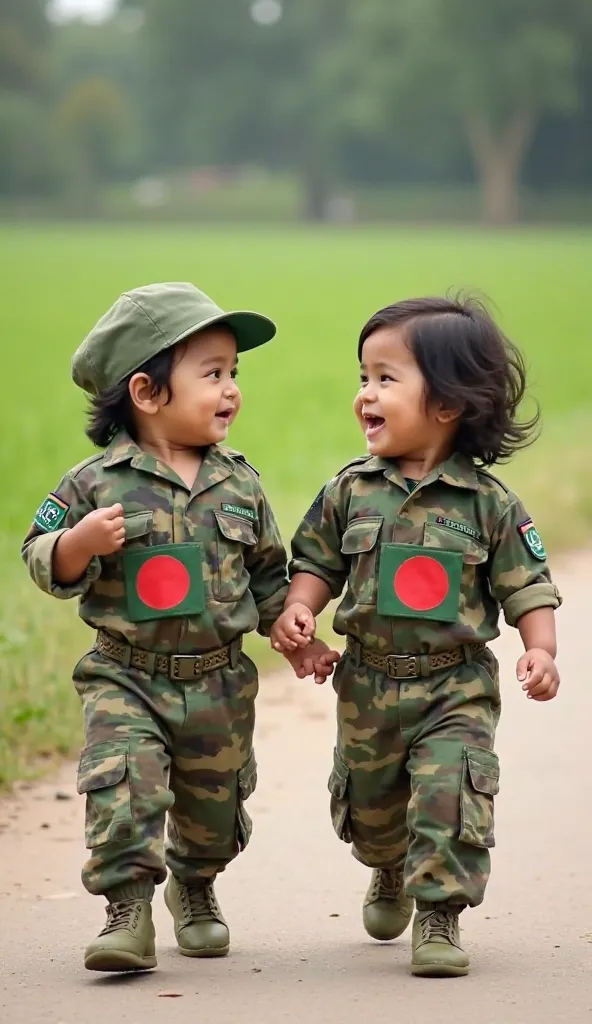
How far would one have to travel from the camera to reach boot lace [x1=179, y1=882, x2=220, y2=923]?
12.3ft

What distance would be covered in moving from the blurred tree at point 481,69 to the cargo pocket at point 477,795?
230 feet

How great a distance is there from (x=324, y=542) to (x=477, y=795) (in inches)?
24.9

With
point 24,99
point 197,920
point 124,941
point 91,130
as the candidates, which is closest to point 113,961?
point 124,941

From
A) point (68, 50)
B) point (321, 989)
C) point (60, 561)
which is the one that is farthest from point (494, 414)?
point (68, 50)

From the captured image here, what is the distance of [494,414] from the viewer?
372cm

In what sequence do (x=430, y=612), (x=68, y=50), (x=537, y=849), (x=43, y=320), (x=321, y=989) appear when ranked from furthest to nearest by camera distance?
(x=68, y=50) < (x=43, y=320) < (x=537, y=849) < (x=430, y=612) < (x=321, y=989)

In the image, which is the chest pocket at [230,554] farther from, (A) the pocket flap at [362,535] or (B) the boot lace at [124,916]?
(B) the boot lace at [124,916]

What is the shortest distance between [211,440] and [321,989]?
1117mm

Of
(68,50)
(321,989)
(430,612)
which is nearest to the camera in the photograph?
(321,989)

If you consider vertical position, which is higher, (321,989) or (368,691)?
(368,691)

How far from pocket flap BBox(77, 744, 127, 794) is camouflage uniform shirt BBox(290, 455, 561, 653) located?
0.54 m

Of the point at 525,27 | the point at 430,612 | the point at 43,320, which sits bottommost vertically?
the point at 430,612

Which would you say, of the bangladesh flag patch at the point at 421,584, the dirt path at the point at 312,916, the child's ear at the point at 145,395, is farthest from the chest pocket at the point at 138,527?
the dirt path at the point at 312,916

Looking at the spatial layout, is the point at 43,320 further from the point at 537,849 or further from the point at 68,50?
the point at 68,50
